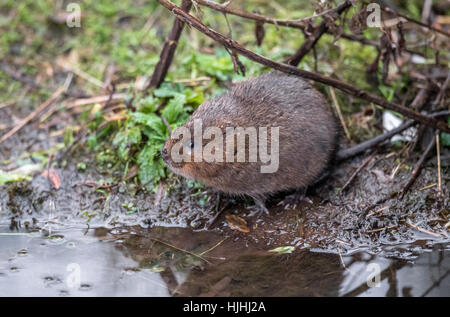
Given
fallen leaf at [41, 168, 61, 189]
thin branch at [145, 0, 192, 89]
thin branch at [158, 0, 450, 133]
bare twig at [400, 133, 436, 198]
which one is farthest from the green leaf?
bare twig at [400, 133, 436, 198]

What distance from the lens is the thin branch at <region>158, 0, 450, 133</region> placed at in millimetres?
3725

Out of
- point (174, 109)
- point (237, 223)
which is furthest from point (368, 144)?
point (174, 109)

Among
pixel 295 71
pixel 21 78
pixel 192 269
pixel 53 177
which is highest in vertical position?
pixel 21 78

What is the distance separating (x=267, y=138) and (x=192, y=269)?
3.64 ft

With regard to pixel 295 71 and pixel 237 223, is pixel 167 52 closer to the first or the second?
pixel 295 71

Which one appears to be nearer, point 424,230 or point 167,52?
point 424,230

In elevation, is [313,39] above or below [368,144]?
above

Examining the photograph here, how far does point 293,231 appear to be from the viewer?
13.3 ft

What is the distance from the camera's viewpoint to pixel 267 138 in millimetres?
3979

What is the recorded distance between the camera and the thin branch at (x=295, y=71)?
372 cm

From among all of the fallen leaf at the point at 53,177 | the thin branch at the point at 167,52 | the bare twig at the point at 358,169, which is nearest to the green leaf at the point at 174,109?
the thin branch at the point at 167,52

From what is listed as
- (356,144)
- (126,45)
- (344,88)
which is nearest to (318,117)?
(344,88)

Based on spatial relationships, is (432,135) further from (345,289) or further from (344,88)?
(345,289)

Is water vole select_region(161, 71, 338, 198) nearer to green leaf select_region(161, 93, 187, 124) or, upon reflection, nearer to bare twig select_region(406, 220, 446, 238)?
green leaf select_region(161, 93, 187, 124)
